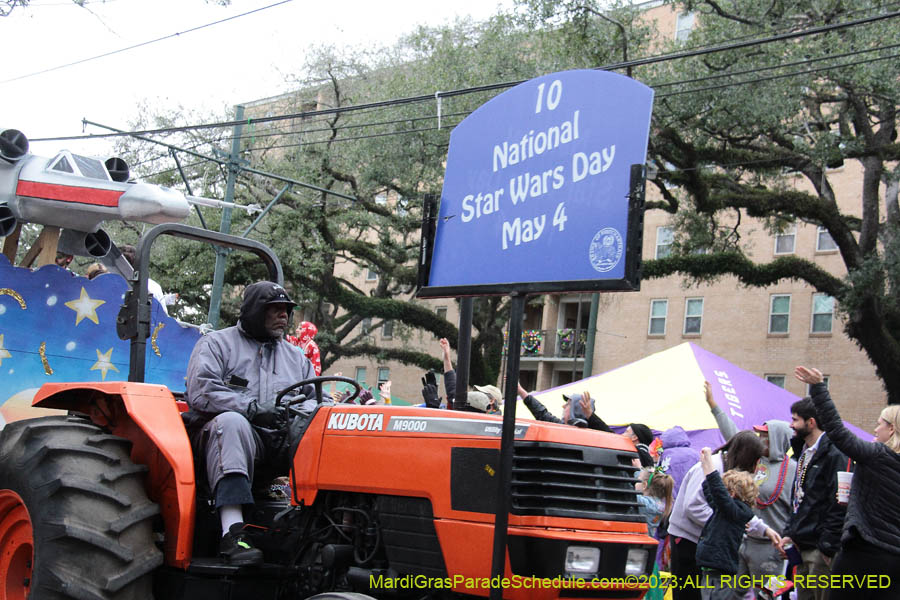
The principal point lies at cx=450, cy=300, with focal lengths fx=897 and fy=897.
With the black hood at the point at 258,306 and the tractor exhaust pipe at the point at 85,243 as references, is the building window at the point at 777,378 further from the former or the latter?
the black hood at the point at 258,306

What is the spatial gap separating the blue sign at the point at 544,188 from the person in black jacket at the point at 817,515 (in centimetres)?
309

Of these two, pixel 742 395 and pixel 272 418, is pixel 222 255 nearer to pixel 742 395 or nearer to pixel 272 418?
pixel 742 395

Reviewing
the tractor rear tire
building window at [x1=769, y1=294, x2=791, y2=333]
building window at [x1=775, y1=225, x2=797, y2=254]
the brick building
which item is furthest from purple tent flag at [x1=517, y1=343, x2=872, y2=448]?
building window at [x1=775, y1=225, x2=797, y2=254]

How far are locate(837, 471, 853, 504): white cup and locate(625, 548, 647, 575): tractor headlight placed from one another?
6.74 ft

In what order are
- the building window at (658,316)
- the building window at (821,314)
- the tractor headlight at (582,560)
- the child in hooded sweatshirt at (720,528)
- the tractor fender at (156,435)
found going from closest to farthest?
the tractor headlight at (582,560), the tractor fender at (156,435), the child in hooded sweatshirt at (720,528), the building window at (821,314), the building window at (658,316)

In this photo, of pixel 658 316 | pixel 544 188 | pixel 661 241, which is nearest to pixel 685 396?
pixel 544 188

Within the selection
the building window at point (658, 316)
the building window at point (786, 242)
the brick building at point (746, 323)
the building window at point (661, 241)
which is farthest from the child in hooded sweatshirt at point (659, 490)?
the building window at point (658, 316)

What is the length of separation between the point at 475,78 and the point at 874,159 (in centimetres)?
898

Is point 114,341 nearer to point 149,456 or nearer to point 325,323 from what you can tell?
point 149,456

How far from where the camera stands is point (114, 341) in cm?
803

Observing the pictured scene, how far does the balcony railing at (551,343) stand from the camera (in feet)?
136

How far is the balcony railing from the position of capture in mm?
41584

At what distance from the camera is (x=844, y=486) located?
18.3ft

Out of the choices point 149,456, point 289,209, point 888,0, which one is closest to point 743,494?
point 149,456
